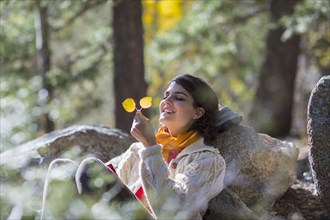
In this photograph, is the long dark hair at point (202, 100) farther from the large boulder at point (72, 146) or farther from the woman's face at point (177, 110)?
the large boulder at point (72, 146)

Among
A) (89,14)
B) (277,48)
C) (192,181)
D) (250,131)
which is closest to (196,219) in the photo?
(192,181)

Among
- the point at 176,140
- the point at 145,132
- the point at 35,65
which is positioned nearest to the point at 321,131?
the point at 176,140

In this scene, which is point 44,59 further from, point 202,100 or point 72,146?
point 202,100

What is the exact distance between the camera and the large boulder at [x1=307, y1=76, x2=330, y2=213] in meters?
4.27

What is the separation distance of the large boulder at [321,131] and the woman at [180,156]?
636 millimetres

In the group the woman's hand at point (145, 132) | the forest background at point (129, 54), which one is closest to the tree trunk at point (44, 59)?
the forest background at point (129, 54)

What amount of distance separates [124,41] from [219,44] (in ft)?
15.7

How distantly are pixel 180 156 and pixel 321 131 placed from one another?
3.18 ft

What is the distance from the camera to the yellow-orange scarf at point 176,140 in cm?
395

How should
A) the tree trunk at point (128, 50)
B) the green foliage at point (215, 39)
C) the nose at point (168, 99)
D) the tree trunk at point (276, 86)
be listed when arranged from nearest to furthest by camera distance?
the nose at point (168, 99) < the tree trunk at point (128, 50) < the tree trunk at point (276, 86) < the green foliage at point (215, 39)

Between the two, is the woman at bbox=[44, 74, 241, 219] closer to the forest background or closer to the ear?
A: the ear

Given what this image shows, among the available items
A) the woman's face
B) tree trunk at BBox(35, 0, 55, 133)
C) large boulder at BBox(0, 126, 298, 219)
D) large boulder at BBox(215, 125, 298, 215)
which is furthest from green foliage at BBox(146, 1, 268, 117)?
the woman's face

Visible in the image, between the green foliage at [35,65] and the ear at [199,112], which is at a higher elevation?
the ear at [199,112]

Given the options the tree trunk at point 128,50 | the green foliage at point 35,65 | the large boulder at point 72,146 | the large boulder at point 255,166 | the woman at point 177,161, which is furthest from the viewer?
the green foliage at point 35,65
